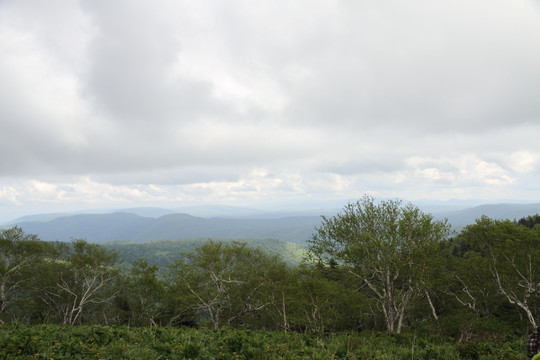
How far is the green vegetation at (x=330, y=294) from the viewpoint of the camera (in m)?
13.5

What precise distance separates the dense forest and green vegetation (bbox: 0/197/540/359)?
0.71 ft

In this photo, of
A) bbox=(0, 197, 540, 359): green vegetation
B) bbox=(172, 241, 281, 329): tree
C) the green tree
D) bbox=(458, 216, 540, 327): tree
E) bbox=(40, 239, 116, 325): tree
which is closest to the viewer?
bbox=(0, 197, 540, 359): green vegetation

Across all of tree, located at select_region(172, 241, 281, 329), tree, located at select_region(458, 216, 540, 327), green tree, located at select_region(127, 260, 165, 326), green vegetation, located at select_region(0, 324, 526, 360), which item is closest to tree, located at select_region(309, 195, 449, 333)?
tree, located at select_region(458, 216, 540, 327)

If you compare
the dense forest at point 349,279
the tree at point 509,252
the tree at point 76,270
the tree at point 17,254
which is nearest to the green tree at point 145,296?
the dense forest at point 349,279

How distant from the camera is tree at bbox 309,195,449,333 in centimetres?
2902

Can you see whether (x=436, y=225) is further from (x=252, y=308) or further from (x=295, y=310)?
(x=252, y=308)

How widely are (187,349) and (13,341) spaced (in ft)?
22.4

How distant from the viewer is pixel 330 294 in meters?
34.8

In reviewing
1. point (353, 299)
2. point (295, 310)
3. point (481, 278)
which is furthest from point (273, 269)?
point (481, 278)

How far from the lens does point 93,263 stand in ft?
169

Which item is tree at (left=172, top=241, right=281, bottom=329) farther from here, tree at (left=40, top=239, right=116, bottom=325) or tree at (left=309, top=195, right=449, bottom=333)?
tree at (left=40, top=239, right=116, bottom=325)

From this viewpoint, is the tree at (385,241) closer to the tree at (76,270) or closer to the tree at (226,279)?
the tree at (226,279)

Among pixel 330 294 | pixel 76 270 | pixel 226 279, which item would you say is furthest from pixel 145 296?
pixel 330 294

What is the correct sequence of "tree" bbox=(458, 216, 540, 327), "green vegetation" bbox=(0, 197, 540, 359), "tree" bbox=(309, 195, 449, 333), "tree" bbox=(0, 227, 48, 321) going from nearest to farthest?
"green vegetation" bbox=(0, 197, 540, 359) < "tree" bbox=(309, 195, 449, 333) < "tree" bbox=(458, 216, 540, 327) < "tree" bbox=(0, 227, 48, 321)
